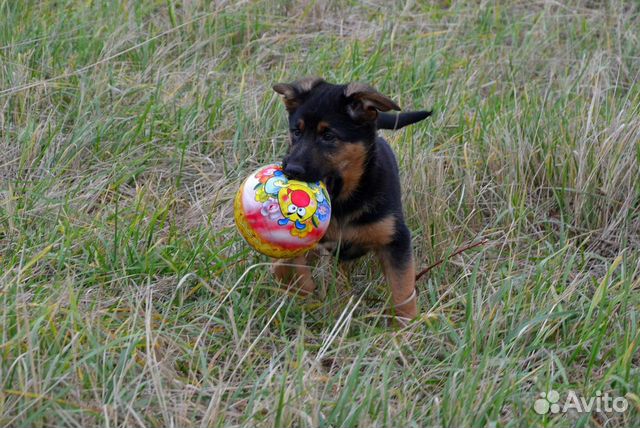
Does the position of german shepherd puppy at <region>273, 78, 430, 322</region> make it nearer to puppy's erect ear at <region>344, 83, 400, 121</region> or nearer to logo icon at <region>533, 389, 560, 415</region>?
puppy's erect ear at <region>344, 83, 400, 121</region>

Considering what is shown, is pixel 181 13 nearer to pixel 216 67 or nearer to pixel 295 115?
pixel 216 67

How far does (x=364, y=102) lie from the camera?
4125 millimetres

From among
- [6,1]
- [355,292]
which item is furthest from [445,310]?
[6,1]

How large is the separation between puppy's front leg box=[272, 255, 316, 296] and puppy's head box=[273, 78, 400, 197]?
37 cm

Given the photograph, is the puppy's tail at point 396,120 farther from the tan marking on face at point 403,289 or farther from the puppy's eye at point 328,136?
the tan marking on face at point 403,289

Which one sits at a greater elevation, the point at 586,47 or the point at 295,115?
the point at 295,115

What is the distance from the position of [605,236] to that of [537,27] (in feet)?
8.09

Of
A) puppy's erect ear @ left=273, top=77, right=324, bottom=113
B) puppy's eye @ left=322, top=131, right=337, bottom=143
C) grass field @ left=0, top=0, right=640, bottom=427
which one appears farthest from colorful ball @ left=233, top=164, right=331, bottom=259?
puppy's erect ear @ left=273, top=77, right=324, bottom=113

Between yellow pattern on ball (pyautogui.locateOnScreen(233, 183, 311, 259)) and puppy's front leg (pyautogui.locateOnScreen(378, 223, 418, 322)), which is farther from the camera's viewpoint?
puppy's front leg (pyautogui.locateOnScreen(378, 223, 418, 322))

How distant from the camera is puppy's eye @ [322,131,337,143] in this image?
412 cm

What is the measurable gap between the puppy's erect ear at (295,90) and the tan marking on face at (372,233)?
0.66 meters

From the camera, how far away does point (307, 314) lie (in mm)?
4035

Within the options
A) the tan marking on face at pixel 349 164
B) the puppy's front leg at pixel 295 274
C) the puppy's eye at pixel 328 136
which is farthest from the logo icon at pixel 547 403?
the puppy's eye at pixel 328 136

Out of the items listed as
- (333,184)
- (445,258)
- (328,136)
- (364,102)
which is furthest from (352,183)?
(445,258)
